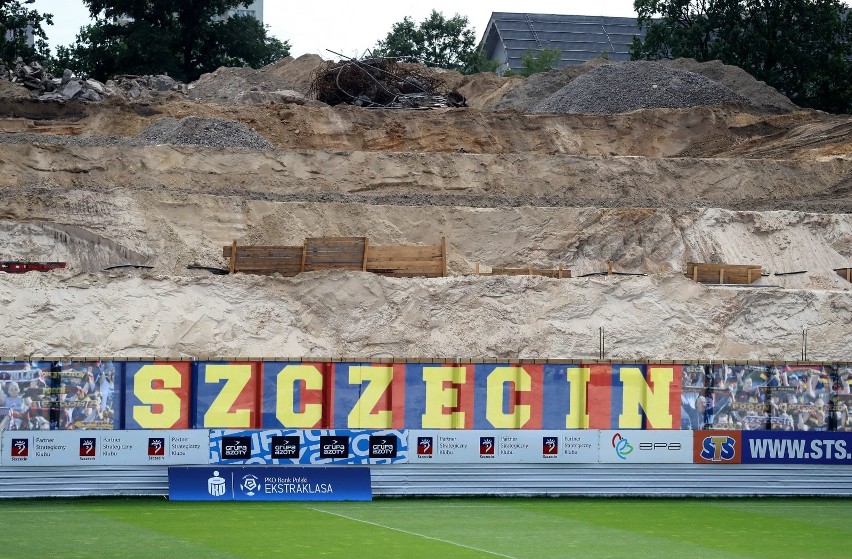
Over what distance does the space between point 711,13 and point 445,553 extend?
51.7m

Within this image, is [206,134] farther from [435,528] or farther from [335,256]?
[435,528]

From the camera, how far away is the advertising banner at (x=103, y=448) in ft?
53.7

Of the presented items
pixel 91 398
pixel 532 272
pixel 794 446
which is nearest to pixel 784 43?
pixel 532 272

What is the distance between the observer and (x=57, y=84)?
164ft

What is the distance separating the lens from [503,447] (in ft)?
56.6

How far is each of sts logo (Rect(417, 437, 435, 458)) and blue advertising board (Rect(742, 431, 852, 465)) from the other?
449cm

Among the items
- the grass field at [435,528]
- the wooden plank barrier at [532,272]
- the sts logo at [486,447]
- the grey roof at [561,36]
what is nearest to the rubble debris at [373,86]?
the wooden plank barrier at [532,272]

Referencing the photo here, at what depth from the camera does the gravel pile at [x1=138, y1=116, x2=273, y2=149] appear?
3853 cm

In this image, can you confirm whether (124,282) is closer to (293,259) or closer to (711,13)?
(293,259)

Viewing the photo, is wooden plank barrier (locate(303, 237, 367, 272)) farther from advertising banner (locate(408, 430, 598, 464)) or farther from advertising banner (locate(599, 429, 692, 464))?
advertising banner (locate(599, 429, 692, 464))

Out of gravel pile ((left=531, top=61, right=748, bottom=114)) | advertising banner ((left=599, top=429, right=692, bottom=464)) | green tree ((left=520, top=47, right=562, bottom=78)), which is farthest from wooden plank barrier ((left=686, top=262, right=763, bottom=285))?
green tree ((left=520, top=47, right=562, bottom=78))

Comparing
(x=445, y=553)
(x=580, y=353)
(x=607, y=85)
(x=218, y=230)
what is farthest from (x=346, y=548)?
(x=607, y=85)

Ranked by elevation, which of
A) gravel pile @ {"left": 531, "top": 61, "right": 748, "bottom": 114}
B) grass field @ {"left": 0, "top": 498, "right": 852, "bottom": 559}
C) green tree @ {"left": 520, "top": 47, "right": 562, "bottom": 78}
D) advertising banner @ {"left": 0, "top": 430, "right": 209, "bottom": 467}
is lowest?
grass field @ {"left": 0, "top": 498, "right": 852, "bottom": 559}

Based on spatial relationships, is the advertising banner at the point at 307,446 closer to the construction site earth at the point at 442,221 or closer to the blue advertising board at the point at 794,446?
the construction site earth at the point at 442,221
